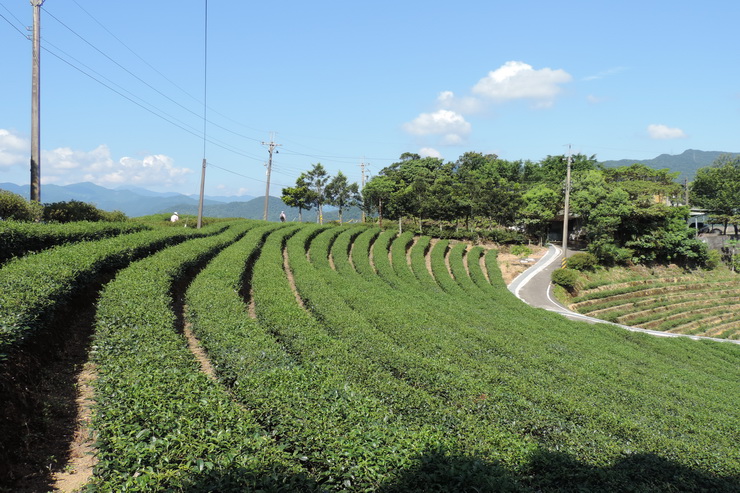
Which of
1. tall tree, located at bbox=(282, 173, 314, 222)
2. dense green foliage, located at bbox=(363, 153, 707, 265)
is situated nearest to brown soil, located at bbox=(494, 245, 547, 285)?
dense green foliage, located at bbox=(363, 153, 707, 265)

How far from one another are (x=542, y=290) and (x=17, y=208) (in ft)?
91.0

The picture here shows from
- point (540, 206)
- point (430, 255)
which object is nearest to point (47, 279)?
point (430, 255)

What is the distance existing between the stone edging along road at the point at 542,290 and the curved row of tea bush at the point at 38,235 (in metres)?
22.7

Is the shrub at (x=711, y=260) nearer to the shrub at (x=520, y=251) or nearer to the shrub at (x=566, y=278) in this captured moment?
the shrub at (x=520, y=251)

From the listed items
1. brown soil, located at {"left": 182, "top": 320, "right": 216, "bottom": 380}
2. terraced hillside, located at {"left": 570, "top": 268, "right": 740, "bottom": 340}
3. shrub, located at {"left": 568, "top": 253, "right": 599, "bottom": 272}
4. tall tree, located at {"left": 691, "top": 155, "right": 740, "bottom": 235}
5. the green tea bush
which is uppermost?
tall tree, located at {"left": 691, "top": 155, "right": 740, "bottom": 235}

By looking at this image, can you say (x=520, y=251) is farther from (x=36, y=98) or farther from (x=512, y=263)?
(x=36, y=98)

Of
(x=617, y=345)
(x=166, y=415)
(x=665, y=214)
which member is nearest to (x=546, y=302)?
(x=617, y=345)

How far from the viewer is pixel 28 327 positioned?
22.2 feet

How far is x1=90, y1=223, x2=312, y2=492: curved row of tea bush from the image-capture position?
428cm

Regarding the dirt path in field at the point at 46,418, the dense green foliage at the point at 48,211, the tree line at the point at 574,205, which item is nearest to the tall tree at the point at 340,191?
the tree line at the point at 574,205

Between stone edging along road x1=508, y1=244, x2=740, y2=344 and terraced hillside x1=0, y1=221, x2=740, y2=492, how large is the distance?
31.0 feet

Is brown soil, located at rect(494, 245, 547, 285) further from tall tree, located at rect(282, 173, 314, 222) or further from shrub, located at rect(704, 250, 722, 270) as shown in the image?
tall tree, located at rect(282, 173, 314, 222)

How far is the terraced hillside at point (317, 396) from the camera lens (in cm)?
482

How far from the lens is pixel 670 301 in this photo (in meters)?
28.8
